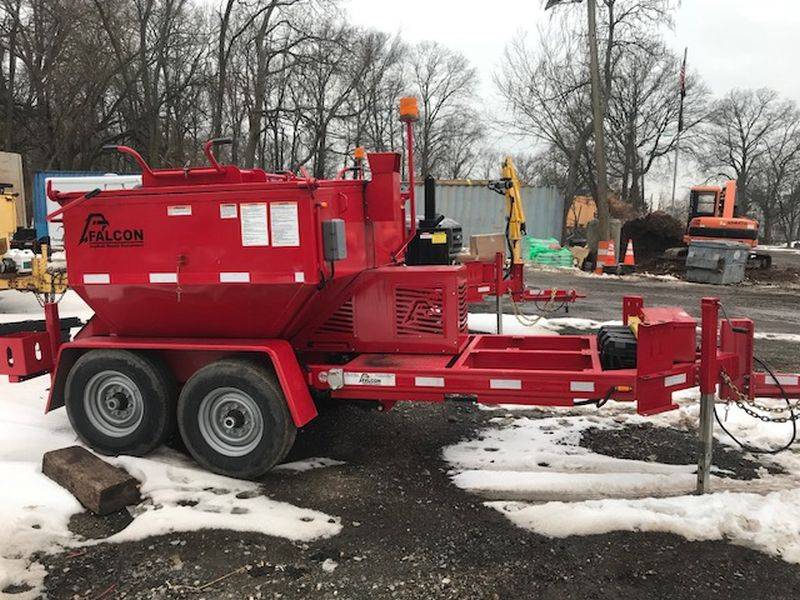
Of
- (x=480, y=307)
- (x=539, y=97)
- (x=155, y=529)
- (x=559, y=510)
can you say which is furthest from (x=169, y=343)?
(x=539, y=97)

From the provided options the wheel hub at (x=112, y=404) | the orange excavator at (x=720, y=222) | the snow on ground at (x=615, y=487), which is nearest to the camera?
the snow on ground at (x=615, y=487)

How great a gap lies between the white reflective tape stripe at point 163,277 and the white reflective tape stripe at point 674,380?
320 centimetres

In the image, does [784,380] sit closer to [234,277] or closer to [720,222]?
[234,277]

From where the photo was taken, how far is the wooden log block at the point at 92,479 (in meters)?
3.88

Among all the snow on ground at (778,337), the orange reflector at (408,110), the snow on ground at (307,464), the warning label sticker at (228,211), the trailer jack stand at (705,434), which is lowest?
the snow on ground at (778,337)

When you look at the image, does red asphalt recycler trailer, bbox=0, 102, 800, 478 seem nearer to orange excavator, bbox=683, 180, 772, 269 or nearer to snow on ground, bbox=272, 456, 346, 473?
snow on ground, bbox=272, 456, 346, 473

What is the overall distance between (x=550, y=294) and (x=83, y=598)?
303 inches

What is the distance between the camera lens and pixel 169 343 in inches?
180

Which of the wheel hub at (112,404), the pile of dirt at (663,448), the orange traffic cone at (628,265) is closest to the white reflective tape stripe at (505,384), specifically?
the pile of dirt at (663,448)

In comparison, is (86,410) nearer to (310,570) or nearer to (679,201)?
(310,570)

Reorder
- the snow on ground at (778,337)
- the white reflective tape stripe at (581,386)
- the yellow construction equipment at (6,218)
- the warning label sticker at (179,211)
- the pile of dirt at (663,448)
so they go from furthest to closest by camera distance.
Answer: the yellow construction equipment at (6,218)
the snow on ground at (778,337)
the pile of dirt at (663,448)
the warning label sticker at (179,211)
the white reflective tape stripe at (581,386)

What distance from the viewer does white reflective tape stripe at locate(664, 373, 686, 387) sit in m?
4.08

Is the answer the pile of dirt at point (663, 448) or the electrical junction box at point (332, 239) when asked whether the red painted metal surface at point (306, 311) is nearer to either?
the electrical junction box at point (332, 239)

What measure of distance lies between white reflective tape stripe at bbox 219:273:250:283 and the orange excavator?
18163 millimetres
